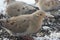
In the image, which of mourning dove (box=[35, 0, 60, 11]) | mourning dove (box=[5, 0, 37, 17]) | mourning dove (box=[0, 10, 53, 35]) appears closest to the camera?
mourning dove (box=[0, 10, 53, 35])

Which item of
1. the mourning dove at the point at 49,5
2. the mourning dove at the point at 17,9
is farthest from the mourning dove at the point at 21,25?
the mourning dove at the point at 49,5

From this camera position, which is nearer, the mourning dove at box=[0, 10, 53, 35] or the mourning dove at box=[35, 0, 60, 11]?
the mourning dove at box=[0, 10, 53, 35]

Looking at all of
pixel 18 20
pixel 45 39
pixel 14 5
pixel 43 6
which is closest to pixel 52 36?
pixel 45 39

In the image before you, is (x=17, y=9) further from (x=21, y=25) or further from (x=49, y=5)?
(x=49, y=5)

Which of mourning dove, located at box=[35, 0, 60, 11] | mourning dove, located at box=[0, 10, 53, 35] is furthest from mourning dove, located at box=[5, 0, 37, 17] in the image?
mourning dove, located at box=[35, 0, 60, 11]

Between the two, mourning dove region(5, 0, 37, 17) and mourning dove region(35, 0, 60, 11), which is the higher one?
mourning dove region(35, 0, 60, 11)

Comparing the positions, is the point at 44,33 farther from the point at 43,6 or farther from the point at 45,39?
the point at 43,6

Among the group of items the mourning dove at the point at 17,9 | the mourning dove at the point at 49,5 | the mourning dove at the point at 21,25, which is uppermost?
the mourning dove at the point at 49,5

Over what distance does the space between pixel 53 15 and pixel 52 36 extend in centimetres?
153

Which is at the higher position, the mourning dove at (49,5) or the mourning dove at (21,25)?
the mourning dove at (49,5)

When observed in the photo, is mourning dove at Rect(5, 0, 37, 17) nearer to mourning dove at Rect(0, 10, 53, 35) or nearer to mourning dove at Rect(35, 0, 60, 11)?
mourning dove at Rect(0, 10, 53, 35)

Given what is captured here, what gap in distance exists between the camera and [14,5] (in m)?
6.12

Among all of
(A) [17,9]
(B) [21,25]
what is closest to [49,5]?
(A) [17,9]

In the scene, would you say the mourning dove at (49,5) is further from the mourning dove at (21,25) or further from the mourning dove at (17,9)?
the mourning dove at (21,25)
